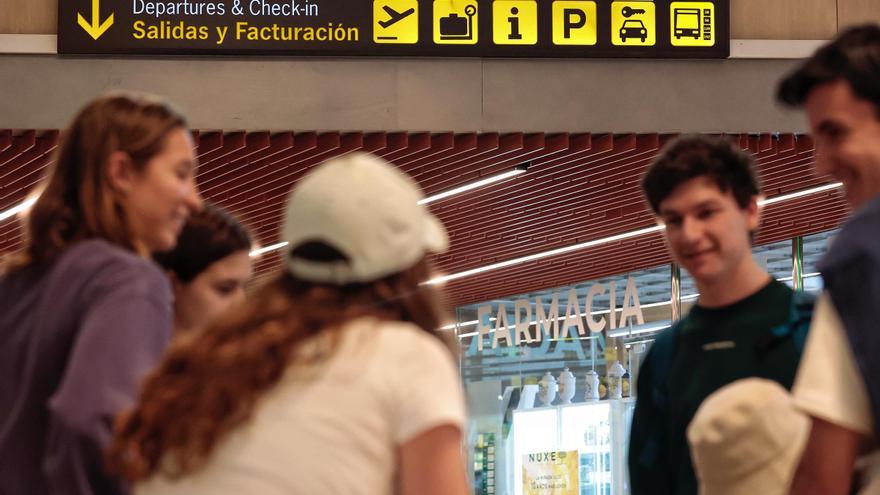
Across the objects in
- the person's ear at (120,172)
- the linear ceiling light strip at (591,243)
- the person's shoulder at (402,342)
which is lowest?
the linear ceiling light strip at (591,243)

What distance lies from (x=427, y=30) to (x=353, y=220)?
556 centimetres

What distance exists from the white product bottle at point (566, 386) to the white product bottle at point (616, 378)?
40 centimetres

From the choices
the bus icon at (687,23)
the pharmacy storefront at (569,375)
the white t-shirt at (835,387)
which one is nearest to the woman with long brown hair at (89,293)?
the white t-shirt at (835,387)

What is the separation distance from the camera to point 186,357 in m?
1.97

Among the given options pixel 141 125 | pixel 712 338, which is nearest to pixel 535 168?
pixel 712 338

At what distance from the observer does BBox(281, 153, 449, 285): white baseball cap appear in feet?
6.52

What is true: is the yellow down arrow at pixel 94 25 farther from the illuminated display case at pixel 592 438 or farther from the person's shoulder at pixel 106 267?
the illuminated display case at pixel 592 438

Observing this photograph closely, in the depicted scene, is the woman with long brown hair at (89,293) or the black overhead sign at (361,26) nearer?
the woman with long brown hair at (89,293)

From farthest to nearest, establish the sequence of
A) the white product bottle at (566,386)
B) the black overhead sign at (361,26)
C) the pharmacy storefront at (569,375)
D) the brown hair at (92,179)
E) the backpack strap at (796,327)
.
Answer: the white product bottle at (566,386)
the pharmacy storefront at (569,375)
the black overhead sign at (361,26)
the backpack strap at (796,327)
the brown hair at (92,179)

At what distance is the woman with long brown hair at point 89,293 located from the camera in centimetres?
221

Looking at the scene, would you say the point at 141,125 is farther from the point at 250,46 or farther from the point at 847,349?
the point at 250,46

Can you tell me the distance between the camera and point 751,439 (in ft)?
8.52

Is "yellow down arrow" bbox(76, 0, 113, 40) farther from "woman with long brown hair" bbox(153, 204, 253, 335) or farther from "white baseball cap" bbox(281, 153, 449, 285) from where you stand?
"white baseball cap" bbox(281, 153, 449, 285)

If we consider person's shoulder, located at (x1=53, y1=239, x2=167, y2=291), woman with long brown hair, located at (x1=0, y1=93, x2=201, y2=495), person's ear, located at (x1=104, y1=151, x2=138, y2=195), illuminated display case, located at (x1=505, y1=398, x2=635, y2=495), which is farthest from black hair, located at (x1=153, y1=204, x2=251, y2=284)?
illuminated display case, located at (x1=505, y1=398, x2=635, y2=495)
